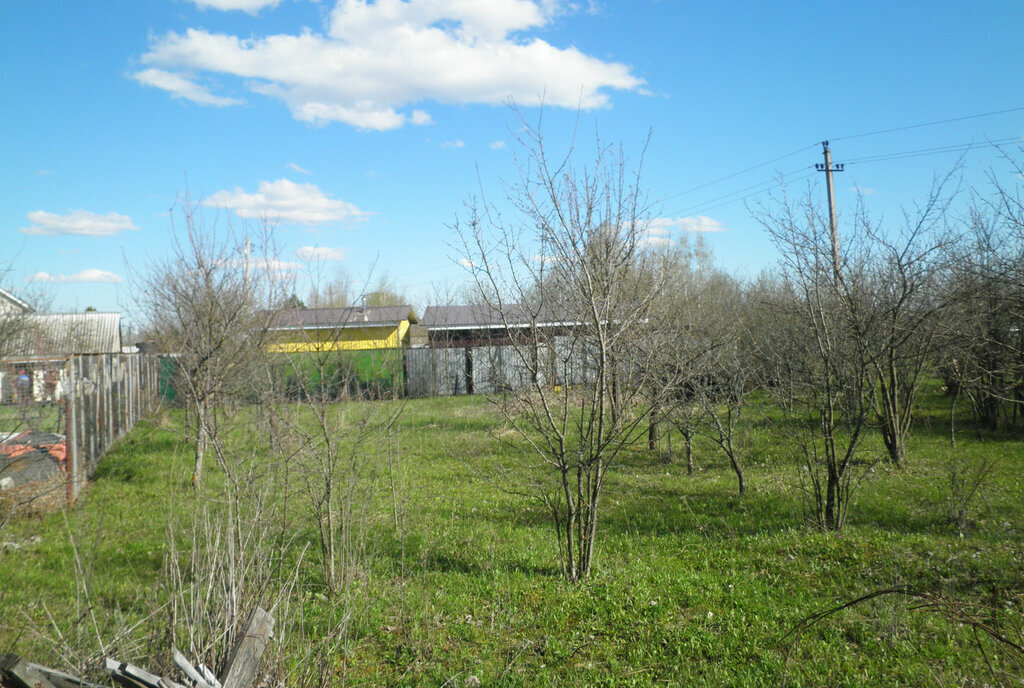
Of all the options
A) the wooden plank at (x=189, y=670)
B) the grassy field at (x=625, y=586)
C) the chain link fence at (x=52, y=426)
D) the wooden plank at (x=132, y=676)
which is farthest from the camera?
the chain link fence at (x=52, y=426)

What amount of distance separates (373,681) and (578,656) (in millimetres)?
1385

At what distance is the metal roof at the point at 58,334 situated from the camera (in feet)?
45.8

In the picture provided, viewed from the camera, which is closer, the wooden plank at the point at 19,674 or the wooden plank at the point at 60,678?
the wooden plank at the point at 19,674

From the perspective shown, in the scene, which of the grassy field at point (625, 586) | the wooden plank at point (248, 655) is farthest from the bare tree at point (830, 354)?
the wooden plank at point (248, 655)

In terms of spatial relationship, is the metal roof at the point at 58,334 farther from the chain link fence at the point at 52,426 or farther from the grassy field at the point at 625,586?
the grassy field at the point at 625,586

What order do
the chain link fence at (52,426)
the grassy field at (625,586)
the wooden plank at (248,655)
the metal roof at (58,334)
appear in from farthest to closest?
the metal roof at (58,334), the chain link fence at (52,426), the grassy field at (625,586), the wooden plank at (248,655)

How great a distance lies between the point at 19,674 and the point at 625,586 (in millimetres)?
4407

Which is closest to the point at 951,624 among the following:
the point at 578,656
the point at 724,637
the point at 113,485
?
the point at 724,637

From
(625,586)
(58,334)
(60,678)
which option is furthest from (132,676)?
(58,334)

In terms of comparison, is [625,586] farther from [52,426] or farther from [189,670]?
[52,426]

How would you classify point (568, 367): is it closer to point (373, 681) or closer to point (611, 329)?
point (611, 329)

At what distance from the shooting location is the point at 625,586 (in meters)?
6.00

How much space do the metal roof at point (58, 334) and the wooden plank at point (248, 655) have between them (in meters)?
12.1

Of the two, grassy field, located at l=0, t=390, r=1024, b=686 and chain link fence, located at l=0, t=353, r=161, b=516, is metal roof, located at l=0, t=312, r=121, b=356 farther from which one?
grassy field, located at l=0, t=390, r=1024, b=686
